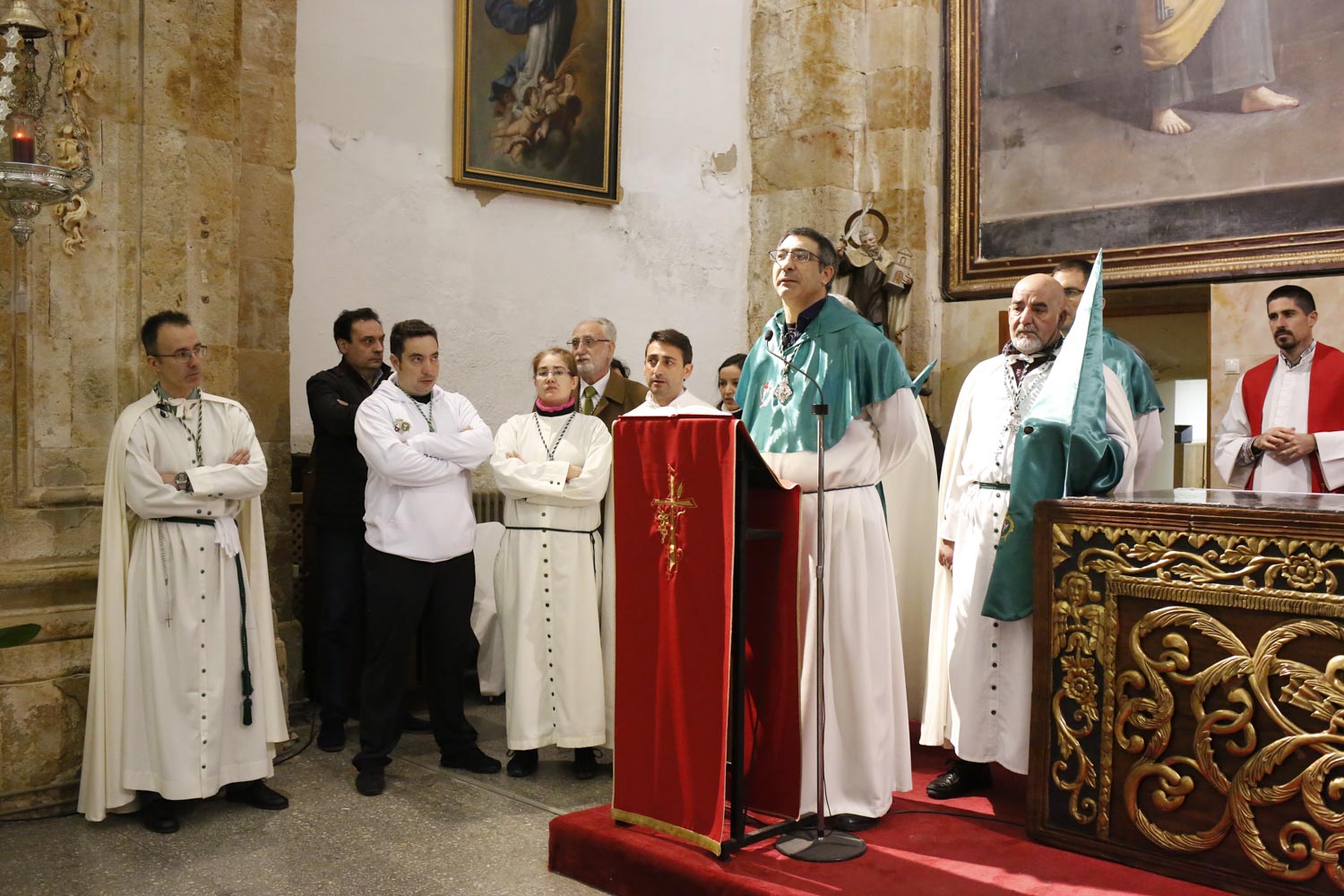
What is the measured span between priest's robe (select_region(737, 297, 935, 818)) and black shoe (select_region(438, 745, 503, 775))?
167 cm

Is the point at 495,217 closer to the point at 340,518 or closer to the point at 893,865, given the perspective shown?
the point at 340,518

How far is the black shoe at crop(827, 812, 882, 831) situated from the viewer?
365cm

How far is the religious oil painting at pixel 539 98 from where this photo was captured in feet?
23.5

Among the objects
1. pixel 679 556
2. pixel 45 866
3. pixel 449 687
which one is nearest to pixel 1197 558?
pixel 679 556

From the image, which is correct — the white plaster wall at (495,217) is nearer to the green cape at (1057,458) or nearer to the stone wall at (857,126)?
the stone wall at (857,126)

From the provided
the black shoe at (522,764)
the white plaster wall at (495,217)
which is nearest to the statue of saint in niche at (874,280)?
the white plaster wall at (495,217)

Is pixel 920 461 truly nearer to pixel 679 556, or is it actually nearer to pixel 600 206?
pixel 679 556

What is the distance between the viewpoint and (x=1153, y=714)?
3223 mm

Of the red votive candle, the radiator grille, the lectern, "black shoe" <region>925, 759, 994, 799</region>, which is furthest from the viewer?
the radiator grille

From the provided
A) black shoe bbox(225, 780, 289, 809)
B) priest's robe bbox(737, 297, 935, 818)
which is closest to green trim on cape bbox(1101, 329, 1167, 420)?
priest's robe bbox(737, 297, 935, 818)

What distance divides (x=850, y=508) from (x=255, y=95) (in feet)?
13.5

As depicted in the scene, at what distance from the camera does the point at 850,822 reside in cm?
366

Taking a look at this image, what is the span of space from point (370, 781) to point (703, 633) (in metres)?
1.83

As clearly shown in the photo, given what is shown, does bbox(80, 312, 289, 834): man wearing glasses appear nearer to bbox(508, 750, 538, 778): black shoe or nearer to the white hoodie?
the white hoodie
